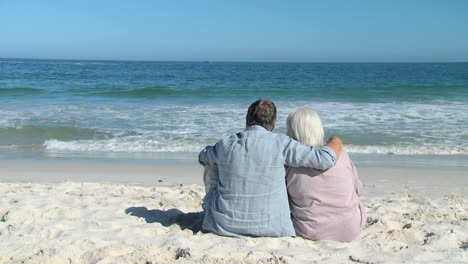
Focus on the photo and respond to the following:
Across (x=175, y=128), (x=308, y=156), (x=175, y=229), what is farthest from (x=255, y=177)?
(x=175, y=128)

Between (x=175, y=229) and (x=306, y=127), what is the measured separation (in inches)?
51.2

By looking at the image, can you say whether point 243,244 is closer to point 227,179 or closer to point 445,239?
point 227,179

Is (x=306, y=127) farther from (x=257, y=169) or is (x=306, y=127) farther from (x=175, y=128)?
(x=175, y=128)

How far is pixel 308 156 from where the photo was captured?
9.11ft

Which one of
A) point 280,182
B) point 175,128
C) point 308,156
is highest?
point 308,156

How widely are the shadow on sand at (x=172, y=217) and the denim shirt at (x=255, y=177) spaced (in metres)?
0.48

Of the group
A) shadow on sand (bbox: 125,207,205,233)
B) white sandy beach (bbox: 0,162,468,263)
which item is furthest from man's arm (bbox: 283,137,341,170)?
shadow on sand (bbox: 125,207,205,233)

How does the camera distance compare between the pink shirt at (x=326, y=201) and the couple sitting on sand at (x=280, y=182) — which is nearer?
the couple sitting on sand at (x=280, y=182)

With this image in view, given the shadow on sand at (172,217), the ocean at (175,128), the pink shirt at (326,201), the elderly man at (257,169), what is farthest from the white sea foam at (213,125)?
the elderly man at (257,169)

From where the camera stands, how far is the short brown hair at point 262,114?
2.84m

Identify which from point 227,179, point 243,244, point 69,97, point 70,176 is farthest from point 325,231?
point 69,97

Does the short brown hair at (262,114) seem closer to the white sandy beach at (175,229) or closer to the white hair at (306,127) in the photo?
the white hair at (306,127)

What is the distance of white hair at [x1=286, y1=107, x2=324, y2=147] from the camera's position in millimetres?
2857

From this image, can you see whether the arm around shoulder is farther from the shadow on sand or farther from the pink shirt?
the shadow on sand
